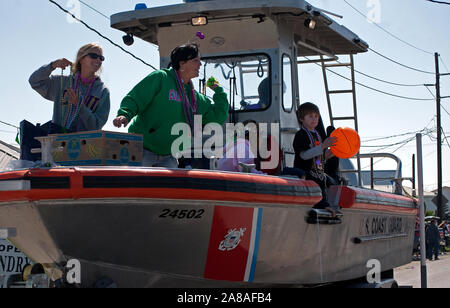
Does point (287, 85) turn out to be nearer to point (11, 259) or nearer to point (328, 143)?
point (328, 143)

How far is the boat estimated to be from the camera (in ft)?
15.1

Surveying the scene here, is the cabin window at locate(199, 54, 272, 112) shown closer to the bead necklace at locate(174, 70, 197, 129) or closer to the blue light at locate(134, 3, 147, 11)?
the blue light at locate(134, 3, 147, 11)

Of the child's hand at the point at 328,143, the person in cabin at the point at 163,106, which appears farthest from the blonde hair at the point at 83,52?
the child's hand at the point at 328,143

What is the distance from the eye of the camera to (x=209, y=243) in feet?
16.4

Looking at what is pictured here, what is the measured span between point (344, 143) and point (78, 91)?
2.57 meters

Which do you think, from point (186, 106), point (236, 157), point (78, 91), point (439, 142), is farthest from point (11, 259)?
point (439, 142)

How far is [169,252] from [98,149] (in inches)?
36.5

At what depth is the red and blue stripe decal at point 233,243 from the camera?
498 centimetres

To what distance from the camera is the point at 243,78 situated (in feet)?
24.3

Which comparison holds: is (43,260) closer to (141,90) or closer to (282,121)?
(141,90)

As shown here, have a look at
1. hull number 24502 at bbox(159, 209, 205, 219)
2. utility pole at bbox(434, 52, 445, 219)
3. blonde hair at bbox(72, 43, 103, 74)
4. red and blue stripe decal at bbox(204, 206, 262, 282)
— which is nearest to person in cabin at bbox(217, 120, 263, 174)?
red and blue stripe decal at bbox(204, 206, 262, 282)

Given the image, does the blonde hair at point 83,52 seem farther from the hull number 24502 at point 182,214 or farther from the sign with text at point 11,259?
the sign with text at point 11,259

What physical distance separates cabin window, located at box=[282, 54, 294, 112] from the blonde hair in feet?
7.68

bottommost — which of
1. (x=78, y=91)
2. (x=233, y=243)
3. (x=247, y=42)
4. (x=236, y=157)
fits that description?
(x=233, y=243)
